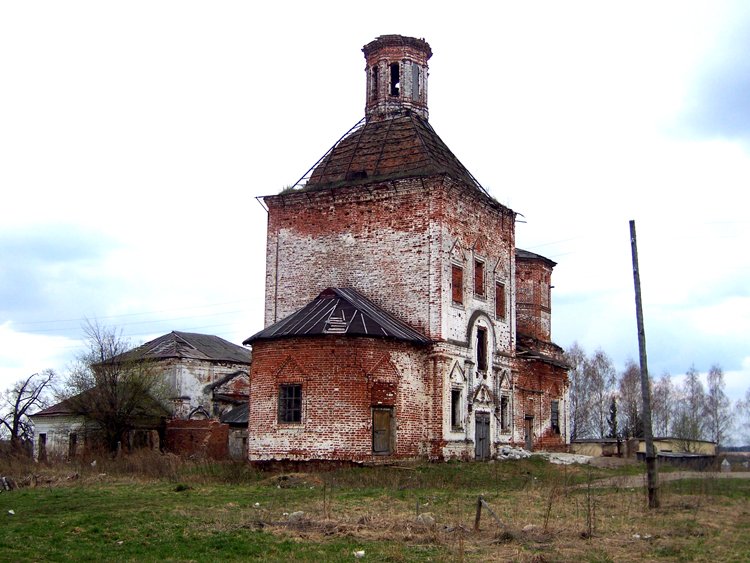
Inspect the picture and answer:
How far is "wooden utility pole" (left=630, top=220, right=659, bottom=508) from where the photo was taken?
15.4 metres

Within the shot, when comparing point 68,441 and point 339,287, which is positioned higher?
point 339,287

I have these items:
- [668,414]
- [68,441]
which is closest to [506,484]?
[68,441]

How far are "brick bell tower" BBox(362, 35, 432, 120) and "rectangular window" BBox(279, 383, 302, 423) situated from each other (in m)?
11.4

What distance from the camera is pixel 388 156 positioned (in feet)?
93.0

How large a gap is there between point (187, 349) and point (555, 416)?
1464 cm

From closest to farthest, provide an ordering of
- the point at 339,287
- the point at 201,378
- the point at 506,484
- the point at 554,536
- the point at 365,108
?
the point at 554,536, the point at 506,484, the point at 339,287, the point at 365,108, the point at 201,378

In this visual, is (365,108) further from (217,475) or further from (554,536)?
(554,536)

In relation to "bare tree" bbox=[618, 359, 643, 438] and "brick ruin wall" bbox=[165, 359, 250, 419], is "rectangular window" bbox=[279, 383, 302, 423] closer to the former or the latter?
"brick ruin wall" bbox=[165, 359, 250, 419]

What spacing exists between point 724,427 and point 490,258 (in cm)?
3397

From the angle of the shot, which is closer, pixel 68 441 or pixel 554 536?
pixel 554 536

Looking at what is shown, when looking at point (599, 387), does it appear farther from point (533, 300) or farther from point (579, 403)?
point (533, 300)

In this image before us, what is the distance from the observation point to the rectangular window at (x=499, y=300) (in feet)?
95.5

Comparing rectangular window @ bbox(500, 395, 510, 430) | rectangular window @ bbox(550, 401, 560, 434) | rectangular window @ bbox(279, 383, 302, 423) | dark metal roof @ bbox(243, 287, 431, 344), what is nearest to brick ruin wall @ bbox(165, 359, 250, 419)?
dark metal roof @ bbox(243, 287, 431, 344)

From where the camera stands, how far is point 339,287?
27.0 meters
